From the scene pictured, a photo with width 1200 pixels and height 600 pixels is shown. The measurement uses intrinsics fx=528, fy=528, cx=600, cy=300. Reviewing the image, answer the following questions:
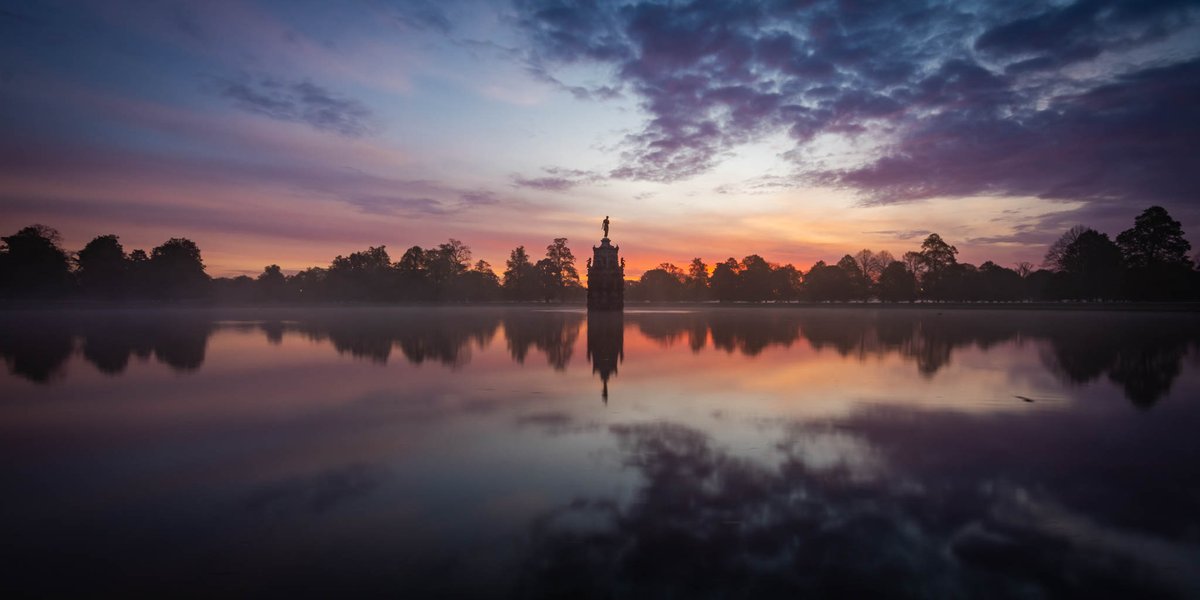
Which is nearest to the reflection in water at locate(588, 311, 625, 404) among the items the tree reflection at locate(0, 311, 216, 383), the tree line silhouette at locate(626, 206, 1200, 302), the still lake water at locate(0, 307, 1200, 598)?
the still lake water at locate(0, 307, 1200, 598)

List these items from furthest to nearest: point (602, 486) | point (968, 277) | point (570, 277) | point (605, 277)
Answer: point (570, 277) → point (968, 277) → point (605, 277) → point (602, 486)

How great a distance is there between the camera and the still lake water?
15.5 ft

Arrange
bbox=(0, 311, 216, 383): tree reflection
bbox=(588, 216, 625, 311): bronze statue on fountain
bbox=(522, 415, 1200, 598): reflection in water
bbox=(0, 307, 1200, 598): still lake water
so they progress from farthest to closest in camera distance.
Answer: bbox=(588, 216, 625, 311): bronze statue on fountain < bbox=(0, 311, 216, 383): tree reflection < bbox=(0, 307, 1200, 598): still lake water < bbox=(522, 415, 1200, 598): reflection in water

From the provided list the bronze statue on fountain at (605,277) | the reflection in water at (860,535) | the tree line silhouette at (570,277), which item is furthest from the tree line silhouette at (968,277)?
the reflection in water at (860,535)

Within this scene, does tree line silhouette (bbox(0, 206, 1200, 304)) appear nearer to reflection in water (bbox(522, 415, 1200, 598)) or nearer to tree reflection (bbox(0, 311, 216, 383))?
tree reflection (bbox(0, 311, 216, 383))

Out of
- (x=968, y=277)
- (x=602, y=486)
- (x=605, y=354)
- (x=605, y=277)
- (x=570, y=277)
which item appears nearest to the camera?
(x=602, y=486)

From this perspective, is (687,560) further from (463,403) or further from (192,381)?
(192,381)

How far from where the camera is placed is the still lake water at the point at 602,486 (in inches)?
186

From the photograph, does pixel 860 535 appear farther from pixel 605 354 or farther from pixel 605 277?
pixel 605 277

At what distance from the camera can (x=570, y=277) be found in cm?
11656

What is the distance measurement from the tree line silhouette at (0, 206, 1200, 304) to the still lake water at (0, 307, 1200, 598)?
257ft

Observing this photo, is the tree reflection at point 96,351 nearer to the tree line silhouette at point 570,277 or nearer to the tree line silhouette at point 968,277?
the tree line silhouette at point 570,277

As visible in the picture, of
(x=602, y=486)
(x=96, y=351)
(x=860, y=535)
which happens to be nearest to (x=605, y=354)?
(x=602, y=486)

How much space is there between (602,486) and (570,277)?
110 metres
